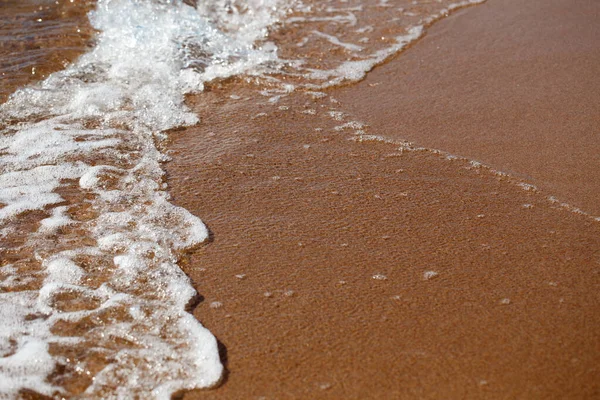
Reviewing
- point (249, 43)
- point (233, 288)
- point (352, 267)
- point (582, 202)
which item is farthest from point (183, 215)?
point (249, 43)

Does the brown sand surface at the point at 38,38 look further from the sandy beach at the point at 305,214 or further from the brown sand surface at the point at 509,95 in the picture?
the brown sand surface at the point at 509,95

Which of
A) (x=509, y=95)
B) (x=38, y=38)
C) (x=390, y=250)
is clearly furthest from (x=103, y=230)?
(x=38, y=38)

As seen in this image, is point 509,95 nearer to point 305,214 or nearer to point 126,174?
point 305,214

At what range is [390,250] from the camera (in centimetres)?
259

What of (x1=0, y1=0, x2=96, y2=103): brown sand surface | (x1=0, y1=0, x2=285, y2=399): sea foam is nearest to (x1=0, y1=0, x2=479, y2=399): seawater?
(x1=0, y1=0, x2=285, y2=399): sea foam

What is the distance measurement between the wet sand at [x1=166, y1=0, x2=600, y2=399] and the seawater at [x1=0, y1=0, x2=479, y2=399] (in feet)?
0.46

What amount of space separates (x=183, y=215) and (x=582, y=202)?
6.04 feet

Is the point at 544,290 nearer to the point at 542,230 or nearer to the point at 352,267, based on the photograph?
the point at 542,230

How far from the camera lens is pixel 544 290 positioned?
7.77ft

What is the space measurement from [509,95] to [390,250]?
1748 millimetres

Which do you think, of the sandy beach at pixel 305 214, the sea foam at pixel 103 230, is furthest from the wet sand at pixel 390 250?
the sea foam at pixel 103 230

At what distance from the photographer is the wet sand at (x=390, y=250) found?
2.04m

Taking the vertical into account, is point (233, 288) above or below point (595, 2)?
below

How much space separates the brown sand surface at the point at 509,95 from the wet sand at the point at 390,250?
17mm
